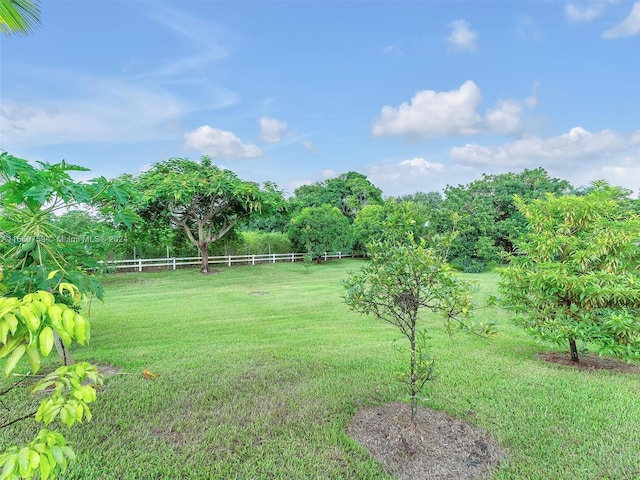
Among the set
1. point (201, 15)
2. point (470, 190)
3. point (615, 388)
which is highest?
point (201, 15)

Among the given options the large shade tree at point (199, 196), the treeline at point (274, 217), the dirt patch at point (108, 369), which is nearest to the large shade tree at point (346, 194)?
the treeline at point (274, 217)

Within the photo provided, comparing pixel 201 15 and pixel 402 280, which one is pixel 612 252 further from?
pixel 201 15

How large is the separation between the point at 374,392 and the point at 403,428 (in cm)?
64

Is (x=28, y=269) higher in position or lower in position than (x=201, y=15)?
lower

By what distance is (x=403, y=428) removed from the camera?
256 centimetres

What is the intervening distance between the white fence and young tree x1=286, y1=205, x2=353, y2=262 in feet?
4.20

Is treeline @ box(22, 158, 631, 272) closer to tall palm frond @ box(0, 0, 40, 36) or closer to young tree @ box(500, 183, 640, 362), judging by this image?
young tree @ box(500, 183, 640, 362)

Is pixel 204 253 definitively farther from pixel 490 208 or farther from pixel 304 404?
pixel 490 208

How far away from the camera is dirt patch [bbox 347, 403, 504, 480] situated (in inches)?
86.8

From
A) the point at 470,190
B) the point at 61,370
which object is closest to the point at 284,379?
the point at 61,370

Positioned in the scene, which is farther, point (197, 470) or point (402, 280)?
point (402, 280)

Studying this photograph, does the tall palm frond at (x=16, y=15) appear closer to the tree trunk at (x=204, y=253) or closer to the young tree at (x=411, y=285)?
the young tree at (x=411, y=285)

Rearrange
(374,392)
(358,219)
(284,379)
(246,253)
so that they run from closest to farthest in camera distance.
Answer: (374,392) < (284,379) < (246,253) < (358,219)

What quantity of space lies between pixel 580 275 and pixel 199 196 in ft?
39.9
